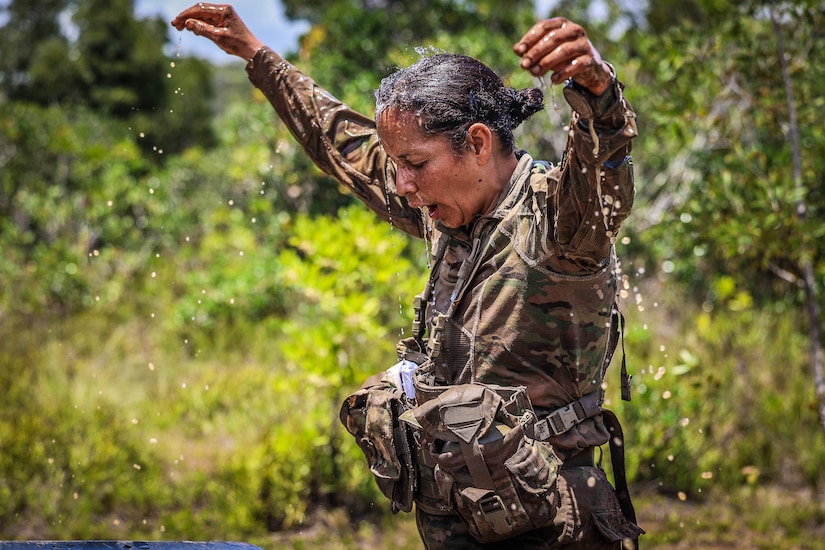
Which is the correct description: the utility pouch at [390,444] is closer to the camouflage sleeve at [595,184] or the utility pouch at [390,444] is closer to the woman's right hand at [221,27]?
the camouflage sleeve at [595,184]

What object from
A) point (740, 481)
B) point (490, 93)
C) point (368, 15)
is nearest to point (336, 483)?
point (740, 481)

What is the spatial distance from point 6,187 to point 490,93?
810 cm

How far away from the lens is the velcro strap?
2.05 meters

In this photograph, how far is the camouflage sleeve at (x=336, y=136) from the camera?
2557 mm

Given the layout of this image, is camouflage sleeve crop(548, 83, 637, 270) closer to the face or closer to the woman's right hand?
the face

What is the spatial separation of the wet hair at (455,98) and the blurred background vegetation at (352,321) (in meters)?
0.44

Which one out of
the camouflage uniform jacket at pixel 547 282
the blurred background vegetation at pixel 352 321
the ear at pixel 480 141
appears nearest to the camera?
the camouflage uniform jacket at pixel 547 282

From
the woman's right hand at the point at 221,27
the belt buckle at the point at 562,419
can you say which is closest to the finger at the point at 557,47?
the belt buckle at the point at 562,419

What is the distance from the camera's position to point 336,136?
264 centimetres

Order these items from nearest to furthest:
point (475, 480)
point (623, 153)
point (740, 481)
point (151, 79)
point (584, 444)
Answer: point (623, 153)
point (475, 480)
point (584, 444)
point (740, 481)
point (151, 79)

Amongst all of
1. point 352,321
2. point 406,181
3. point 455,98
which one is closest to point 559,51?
point 455,98

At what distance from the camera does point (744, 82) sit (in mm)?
4625

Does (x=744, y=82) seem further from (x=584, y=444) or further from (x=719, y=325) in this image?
(x=584, y=444)

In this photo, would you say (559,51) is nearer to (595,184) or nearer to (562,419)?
(595,184)
